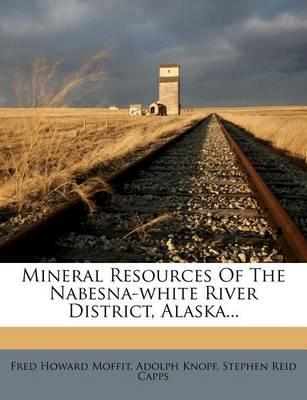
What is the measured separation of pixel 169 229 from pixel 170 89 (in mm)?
61402

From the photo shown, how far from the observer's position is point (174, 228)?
3.74 meters

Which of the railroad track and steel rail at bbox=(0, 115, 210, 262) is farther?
the railroad track

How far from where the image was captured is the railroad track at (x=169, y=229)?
309 centimetres

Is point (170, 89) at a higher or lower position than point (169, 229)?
higher

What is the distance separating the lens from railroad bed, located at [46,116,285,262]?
313 cm

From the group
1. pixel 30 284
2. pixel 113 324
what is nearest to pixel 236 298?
pixel 113 324

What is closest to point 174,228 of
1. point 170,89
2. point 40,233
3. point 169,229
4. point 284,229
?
point 169,229

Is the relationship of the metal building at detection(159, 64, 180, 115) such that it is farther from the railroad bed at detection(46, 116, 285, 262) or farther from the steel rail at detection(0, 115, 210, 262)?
the steel rail at detection(0, 115, 210, 262)

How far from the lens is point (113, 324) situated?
2.38 metres

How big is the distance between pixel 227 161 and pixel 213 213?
15.2 feet

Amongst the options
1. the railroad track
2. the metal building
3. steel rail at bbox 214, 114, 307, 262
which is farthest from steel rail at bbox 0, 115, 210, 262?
the metal building

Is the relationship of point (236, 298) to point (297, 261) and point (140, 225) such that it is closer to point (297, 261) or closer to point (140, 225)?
point (297, 261)

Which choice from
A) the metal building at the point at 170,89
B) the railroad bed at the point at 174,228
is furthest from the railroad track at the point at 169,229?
the metal building at the point at 170,89

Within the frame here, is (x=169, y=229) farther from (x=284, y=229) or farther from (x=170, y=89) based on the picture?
(x=170, y=89)
